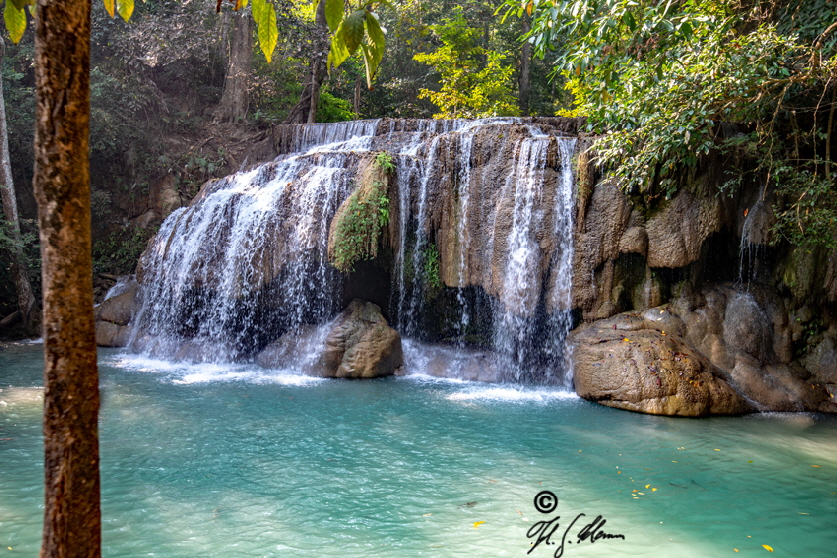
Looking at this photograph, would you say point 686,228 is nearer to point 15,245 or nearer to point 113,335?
point 113,335

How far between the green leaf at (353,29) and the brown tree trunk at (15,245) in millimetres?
12268

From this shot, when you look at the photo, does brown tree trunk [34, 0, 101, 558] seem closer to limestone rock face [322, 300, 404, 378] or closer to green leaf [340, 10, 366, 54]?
green leaf [340, 10, 366, 54]

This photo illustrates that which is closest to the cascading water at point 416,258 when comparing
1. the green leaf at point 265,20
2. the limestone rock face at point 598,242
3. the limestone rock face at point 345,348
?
the limestone rock face at point 598,242

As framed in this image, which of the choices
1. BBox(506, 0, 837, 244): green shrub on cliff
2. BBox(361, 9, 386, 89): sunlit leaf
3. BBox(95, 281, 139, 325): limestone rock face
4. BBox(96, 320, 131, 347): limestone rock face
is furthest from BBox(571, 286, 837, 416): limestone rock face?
BBox(95, 281, 139, 325): limestone rock face

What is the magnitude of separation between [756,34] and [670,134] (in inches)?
62.8

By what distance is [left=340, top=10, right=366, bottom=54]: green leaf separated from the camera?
1617 mm

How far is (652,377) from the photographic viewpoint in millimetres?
7867

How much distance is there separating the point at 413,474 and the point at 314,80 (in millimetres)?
13668

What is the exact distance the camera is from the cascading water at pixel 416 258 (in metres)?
9.93

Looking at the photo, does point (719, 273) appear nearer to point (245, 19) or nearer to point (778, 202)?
point (778, 202)

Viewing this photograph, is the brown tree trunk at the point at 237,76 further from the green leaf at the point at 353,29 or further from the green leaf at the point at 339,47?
the green leaf at the point at 353,29

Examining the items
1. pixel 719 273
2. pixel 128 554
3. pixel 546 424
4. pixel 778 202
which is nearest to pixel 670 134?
pixel 778 202

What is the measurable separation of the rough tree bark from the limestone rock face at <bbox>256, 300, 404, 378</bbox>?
8.09 meters

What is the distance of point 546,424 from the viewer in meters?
7.07
